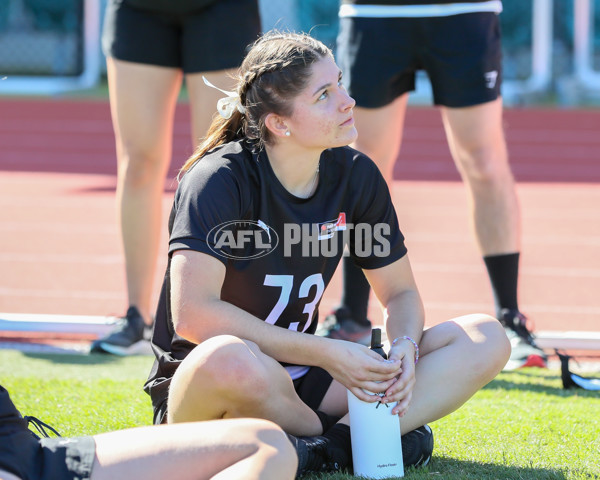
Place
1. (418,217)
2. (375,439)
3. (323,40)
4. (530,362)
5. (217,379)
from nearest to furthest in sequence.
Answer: (217,379) < (375,439) < (530,362) < (418,217) < (323,40)

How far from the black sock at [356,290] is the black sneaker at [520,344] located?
0.52 m

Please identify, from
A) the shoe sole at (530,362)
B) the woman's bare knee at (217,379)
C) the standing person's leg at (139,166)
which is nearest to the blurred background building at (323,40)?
the standing person's leg at (139,166)

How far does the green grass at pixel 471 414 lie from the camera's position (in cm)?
254

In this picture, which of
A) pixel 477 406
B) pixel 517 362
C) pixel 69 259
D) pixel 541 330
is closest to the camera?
pixel 477 406

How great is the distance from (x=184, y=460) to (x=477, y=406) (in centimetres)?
140

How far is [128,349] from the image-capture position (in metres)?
3.86

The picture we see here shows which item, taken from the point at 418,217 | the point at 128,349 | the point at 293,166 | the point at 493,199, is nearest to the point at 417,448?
the point at 293,166

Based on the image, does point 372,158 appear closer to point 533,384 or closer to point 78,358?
point 533,384

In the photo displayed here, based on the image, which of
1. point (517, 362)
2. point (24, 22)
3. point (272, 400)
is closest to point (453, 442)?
point (272, 400)

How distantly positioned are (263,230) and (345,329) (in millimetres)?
1434

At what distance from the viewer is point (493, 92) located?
3.73 m

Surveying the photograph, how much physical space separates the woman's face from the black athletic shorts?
981mm

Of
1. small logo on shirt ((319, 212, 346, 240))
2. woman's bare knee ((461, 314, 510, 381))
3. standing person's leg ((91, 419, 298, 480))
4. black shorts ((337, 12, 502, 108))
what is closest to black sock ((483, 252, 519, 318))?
black shorts ((337, 12, 502, 108))

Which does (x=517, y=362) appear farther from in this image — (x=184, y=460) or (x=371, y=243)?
(x=184, y=460)
